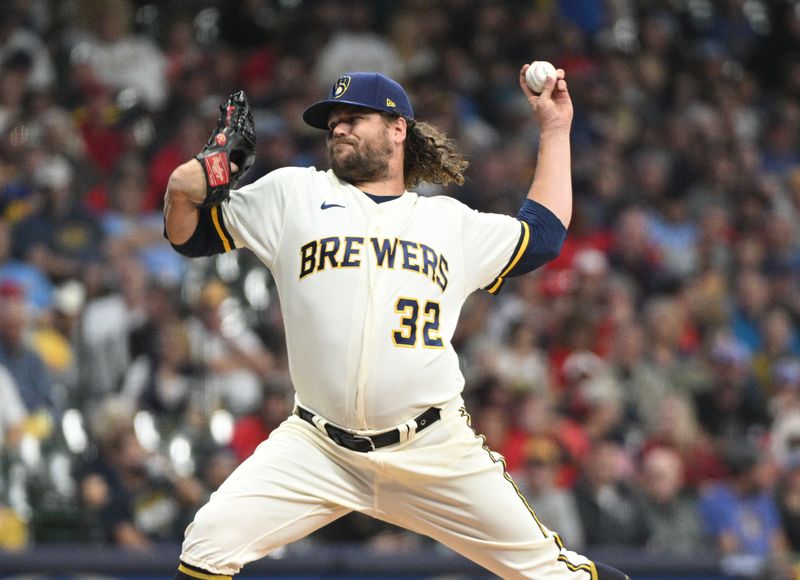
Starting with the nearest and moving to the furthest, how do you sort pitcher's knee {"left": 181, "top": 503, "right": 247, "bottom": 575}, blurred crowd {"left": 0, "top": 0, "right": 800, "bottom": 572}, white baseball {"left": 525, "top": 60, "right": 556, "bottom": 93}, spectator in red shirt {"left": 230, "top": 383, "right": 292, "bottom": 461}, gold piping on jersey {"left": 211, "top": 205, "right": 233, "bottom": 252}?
pitcher's knee {"left": 181, "top": 503, "right": 247, "bottom": 575}, gold piping on jersey {"left": 211, "top": 205, "right": 233, "bottom": 252}, white baseball {"left": 525, "top": 60, "right": 556, "bottom": 93}, blurred crowd {"left": 0, "top": 0, "right": 800, "bottom": 572}, spectator in red shirt {"left": 230, "top": 383, "right": 292, "bottom": 461}

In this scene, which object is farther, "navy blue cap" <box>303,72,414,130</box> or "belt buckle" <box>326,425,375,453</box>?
"navy blue cap" <box>303,72,414,130</box>

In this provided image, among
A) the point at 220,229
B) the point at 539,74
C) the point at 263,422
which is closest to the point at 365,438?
the point at 220,229

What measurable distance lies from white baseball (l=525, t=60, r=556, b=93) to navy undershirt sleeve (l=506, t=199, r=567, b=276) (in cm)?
45

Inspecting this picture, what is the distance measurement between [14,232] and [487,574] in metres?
4.06

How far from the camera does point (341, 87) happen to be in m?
4.68

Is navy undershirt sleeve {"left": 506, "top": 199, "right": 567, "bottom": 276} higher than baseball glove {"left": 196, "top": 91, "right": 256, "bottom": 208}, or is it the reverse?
baseball glove {"left": 196, "top": 91, "right": 256, "bottom": 208}

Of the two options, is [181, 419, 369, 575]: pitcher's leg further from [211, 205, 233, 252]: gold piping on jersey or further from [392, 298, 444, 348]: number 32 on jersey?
[211, 205, 233, 252]: gold piping on jersey

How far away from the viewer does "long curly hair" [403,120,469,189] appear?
4.89 m

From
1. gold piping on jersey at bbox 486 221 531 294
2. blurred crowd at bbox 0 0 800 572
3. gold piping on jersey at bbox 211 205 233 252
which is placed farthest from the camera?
blurred crowd at bbox 0 0 800 572

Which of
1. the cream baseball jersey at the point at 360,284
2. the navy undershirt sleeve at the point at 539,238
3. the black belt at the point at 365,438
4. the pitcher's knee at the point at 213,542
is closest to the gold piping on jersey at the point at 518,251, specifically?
the navy undershirt sleeve at the point at 539,238

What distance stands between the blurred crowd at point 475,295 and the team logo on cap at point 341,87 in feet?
11.4

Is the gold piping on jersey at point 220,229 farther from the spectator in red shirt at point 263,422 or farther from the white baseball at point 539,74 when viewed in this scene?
the spectator in red shirt at point 263,422

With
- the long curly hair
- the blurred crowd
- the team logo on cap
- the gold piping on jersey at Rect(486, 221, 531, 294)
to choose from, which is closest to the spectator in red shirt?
the blurred crowd

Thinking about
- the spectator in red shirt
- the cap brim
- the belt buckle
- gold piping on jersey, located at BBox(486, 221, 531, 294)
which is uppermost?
the cap brim
